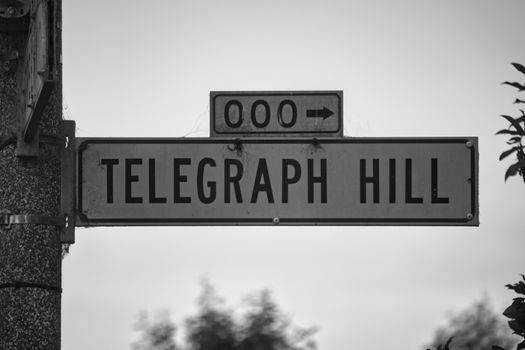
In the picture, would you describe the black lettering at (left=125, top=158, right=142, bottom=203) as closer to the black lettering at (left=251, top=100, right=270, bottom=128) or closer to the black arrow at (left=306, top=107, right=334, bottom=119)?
the black lettering at (left=251, top=100, right=270, bottom=128)

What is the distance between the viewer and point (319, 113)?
20.5 feet

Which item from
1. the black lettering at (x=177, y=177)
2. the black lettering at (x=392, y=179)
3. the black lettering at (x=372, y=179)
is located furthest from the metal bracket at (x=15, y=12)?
the black lettering at (x=392, y=179)

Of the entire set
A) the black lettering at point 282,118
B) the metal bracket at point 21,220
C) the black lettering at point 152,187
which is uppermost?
the black lettering at point 282,118

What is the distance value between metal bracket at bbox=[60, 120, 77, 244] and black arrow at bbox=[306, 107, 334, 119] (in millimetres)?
1007

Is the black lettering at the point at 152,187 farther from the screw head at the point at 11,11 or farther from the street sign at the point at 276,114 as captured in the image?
the screw head at the point at 11,11

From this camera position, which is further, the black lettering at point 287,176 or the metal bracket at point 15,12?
the black lettering at point 287,176

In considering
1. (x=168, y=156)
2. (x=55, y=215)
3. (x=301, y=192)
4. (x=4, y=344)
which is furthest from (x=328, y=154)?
(x=4, y=344)

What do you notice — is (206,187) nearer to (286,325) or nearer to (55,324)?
(55,324)

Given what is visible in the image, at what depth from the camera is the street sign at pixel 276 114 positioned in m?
6.20

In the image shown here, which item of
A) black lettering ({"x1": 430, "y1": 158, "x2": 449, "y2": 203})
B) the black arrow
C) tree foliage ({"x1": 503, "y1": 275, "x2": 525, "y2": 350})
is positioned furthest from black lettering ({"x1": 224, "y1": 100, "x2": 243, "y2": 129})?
tree foliage ({"x1": 503, "y1": 275, "x2": 525, "y2": 350})

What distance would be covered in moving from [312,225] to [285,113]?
19.7 inches

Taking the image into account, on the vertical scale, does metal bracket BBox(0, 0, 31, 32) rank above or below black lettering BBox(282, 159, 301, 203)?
above

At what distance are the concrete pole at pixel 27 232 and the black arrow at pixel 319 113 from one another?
1.07 m

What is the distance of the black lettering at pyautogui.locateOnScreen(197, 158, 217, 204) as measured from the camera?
6129 millimetres
